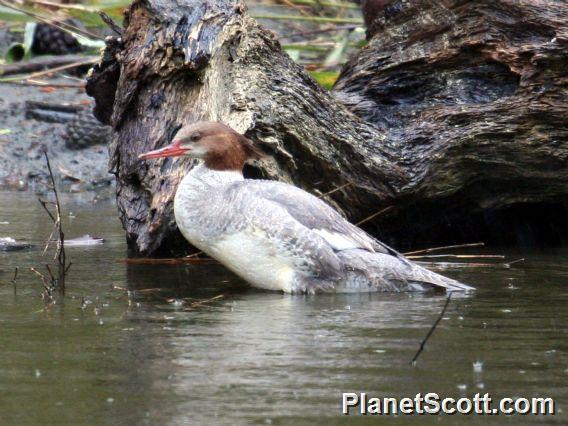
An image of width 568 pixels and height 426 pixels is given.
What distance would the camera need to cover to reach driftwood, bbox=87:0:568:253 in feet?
23.4

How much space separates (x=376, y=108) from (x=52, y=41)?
5531mm

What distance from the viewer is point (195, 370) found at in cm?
435

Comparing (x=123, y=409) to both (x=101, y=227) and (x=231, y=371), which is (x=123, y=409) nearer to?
(x=231, y=371)

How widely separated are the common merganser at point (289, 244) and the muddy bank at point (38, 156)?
4.72m

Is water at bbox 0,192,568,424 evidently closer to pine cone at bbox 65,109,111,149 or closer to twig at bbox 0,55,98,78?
pine cone at bbox 65,109,111,149

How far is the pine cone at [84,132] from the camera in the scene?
11305mm

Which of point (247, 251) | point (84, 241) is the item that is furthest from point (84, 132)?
Result: point (247, 251)

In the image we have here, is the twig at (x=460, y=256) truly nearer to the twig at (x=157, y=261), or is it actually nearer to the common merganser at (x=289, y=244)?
the common merganser at (x=289, y=244)

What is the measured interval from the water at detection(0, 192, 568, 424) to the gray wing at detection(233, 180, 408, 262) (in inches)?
13.2

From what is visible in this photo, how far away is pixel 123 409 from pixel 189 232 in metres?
2.71

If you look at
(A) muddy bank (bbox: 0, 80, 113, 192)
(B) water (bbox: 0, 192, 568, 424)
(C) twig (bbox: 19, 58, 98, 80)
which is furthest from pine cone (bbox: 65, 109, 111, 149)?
(B) water (bbox: 0, 192, 568, 424)

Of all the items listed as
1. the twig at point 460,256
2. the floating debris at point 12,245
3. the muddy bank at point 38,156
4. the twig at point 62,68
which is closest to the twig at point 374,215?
the twig at point 460,256

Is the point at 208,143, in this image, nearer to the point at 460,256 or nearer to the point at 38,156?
the point at 460,256

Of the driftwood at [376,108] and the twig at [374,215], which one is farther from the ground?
the driftwood at [376,108]
